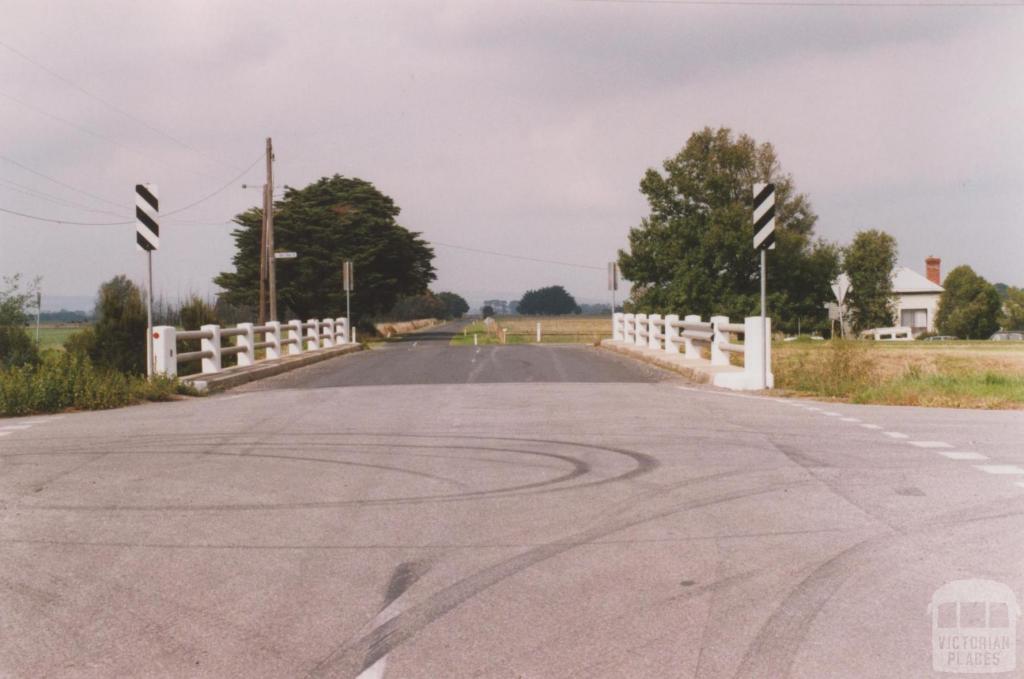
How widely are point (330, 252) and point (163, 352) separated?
45.5 m

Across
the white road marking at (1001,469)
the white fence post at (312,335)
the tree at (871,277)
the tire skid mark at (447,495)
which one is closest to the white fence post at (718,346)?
the tire skid mark at (447,495)

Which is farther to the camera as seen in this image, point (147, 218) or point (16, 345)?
point (16, 345)

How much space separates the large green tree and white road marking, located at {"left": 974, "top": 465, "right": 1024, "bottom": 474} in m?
53.7

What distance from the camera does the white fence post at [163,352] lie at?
1758 centimetres

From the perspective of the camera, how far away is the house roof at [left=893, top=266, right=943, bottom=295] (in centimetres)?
9825

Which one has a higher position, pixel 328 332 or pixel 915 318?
pixel 328 332

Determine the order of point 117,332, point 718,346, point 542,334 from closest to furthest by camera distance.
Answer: point 718,346 < point 117,332 < point 542,334

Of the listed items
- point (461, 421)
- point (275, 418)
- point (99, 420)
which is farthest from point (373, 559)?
point (99, 420)

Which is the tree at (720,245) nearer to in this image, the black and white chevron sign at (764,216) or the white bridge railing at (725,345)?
the white bridge railing at (725,345)

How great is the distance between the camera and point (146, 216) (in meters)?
18.1

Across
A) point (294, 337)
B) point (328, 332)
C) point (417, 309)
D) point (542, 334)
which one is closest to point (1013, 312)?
point (542, 334)

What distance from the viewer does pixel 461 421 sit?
40.6 feet

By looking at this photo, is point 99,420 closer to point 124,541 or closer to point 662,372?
point 124,541

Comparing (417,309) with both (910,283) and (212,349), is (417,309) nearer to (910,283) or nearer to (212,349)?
(910,283)
